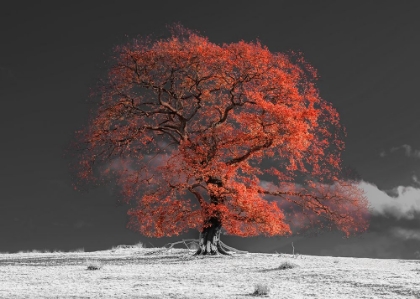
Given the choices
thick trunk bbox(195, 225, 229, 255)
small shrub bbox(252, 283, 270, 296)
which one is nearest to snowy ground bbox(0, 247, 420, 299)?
small shrub bbox(252, 283, 270, 296)

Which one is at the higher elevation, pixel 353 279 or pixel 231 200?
pixel 231 200

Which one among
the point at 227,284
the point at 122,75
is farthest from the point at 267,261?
the point at 122,75

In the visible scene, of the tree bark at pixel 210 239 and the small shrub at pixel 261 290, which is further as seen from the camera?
the tree bark at pixel 210 239

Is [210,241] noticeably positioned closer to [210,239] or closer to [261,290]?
[210,239]

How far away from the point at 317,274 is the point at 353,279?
1364 mm

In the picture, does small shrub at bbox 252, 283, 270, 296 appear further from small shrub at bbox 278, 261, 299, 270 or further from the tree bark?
the tree bark

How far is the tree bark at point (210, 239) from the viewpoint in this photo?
1028 inches

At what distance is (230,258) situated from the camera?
960 inches

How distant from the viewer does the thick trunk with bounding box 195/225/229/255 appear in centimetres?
2611

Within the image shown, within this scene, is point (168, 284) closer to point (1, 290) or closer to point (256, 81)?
point (1, 290)

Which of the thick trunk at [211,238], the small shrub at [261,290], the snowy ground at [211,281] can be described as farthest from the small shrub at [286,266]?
the thick trunk at [211,238]

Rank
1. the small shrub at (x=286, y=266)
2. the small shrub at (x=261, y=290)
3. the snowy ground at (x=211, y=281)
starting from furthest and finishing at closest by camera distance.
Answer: the small shrub at (x=286, y=266) < the snowy ground at (x=211, y=281) < the small shrub at (x=261, y=290)

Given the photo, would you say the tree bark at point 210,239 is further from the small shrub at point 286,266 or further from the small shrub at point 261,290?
the small shrub at point 261,290

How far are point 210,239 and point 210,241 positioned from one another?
0.30ft
